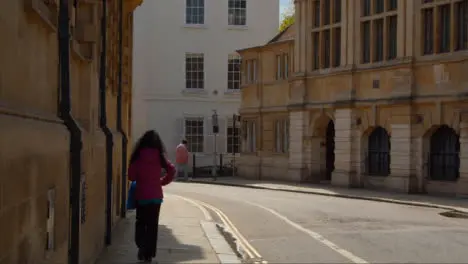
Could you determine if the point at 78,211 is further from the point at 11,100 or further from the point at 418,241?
the point at 418,241

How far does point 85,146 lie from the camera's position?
827 cm

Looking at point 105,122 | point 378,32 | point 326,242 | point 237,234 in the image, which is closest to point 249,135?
point 378,32

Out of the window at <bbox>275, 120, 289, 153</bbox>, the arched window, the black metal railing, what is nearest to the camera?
the arched window

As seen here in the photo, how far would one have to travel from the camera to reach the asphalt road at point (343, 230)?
11602mm

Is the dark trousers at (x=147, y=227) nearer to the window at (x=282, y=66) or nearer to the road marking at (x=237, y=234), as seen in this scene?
the road marking at (x=237, y=234)

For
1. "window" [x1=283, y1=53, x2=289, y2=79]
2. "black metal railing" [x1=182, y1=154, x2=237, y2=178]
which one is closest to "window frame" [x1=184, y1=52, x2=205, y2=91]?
"black metal railing" [x1=182, y1=154, x2=237, y2=178]

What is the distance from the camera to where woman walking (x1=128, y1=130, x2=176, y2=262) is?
9.80 metres

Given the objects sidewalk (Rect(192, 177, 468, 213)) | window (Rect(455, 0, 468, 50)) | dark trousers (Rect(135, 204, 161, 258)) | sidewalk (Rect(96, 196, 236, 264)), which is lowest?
sidewalk (Rect(192, 177, 468, 213))

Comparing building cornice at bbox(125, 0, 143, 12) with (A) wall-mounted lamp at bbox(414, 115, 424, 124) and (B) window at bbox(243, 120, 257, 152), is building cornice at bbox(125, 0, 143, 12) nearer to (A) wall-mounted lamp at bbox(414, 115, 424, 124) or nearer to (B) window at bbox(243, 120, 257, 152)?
(A) wall-mounted lamp at bbox(414, 115, 424, 124)

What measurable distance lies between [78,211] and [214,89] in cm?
3689

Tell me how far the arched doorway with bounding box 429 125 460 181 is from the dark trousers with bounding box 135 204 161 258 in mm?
16985

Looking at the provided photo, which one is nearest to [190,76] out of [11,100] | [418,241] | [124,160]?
[124,160]

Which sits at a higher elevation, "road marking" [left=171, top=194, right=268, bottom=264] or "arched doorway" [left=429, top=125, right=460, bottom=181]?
"arched doorway" [left=429, top=125, right=460, bottom=181]

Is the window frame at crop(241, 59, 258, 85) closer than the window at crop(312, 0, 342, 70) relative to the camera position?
No
